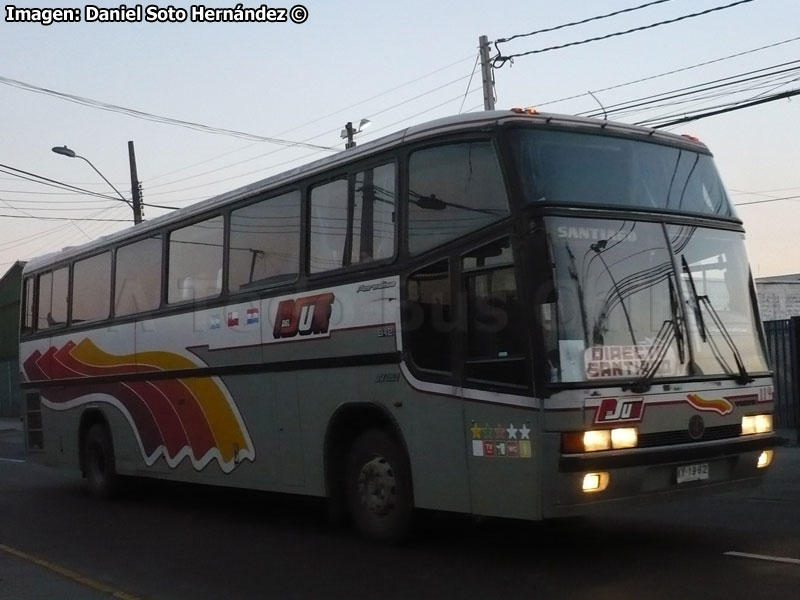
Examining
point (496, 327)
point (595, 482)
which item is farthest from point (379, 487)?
point (595, 482)

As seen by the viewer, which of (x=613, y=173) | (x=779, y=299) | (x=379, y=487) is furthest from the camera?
(x=779, y=299)

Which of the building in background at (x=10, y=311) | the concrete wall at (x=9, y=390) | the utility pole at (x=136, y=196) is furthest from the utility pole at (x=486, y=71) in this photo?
the building in background at (x=10, y=311)

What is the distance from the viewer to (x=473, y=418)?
25.8 ft

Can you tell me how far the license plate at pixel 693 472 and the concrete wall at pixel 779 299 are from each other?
1092 inches

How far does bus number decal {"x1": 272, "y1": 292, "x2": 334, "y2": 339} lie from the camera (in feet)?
31.3

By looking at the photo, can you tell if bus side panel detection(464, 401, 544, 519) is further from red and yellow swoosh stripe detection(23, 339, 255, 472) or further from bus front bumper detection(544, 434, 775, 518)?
red and yellow swoosh stripe detection(23, 339, 255, 472)

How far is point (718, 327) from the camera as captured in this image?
26.7 ft

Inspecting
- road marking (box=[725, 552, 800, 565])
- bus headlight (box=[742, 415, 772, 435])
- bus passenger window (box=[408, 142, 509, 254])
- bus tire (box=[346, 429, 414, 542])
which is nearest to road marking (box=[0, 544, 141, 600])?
bus tire (box=[346, 429, 414, 542])

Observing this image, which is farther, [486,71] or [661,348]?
[486,71]

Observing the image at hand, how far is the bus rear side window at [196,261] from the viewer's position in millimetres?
11484

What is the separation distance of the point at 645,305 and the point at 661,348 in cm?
34

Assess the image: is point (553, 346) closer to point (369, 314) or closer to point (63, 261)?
point (369, 314)

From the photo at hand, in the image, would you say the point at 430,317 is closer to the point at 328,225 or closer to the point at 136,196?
the point at 328,225

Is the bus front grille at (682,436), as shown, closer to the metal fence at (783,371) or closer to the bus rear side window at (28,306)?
the metal fence at (783,371)
